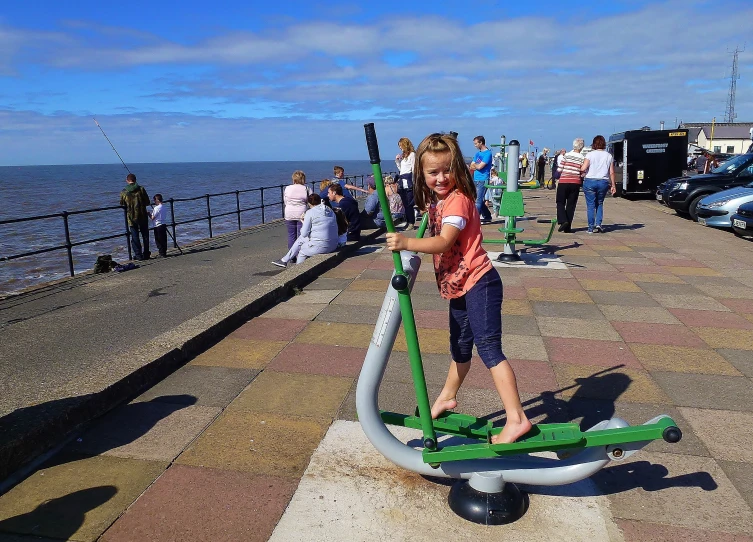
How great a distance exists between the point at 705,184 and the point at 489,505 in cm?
1538

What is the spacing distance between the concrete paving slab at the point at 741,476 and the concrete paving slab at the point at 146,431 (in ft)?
9.32

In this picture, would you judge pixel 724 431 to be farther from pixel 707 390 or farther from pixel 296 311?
pixel 296 311

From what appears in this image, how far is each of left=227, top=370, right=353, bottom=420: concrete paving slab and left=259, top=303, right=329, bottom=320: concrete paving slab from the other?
1.53 meters

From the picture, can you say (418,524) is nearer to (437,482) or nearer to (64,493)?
(437,482)

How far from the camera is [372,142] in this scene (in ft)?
7.55

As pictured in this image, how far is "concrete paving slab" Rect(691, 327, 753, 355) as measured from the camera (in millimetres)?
5109

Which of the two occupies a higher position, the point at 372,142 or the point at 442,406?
the point at 372,142

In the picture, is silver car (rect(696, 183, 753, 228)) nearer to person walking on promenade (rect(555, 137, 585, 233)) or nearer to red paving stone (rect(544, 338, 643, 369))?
person walking on promenade (rect(555, 137, 585, 233))

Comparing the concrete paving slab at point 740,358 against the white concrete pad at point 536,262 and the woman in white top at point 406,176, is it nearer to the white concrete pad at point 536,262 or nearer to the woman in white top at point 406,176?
the white concrete pad at point 536,262

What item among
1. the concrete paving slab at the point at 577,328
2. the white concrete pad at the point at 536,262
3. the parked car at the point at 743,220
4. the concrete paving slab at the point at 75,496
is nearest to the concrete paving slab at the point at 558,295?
the concrete paving slab at the point at 577,328

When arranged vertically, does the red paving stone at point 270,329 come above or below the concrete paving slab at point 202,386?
above

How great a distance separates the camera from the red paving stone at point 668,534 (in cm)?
254

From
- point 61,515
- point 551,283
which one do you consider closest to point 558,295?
point 551,283

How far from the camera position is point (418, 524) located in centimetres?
265
